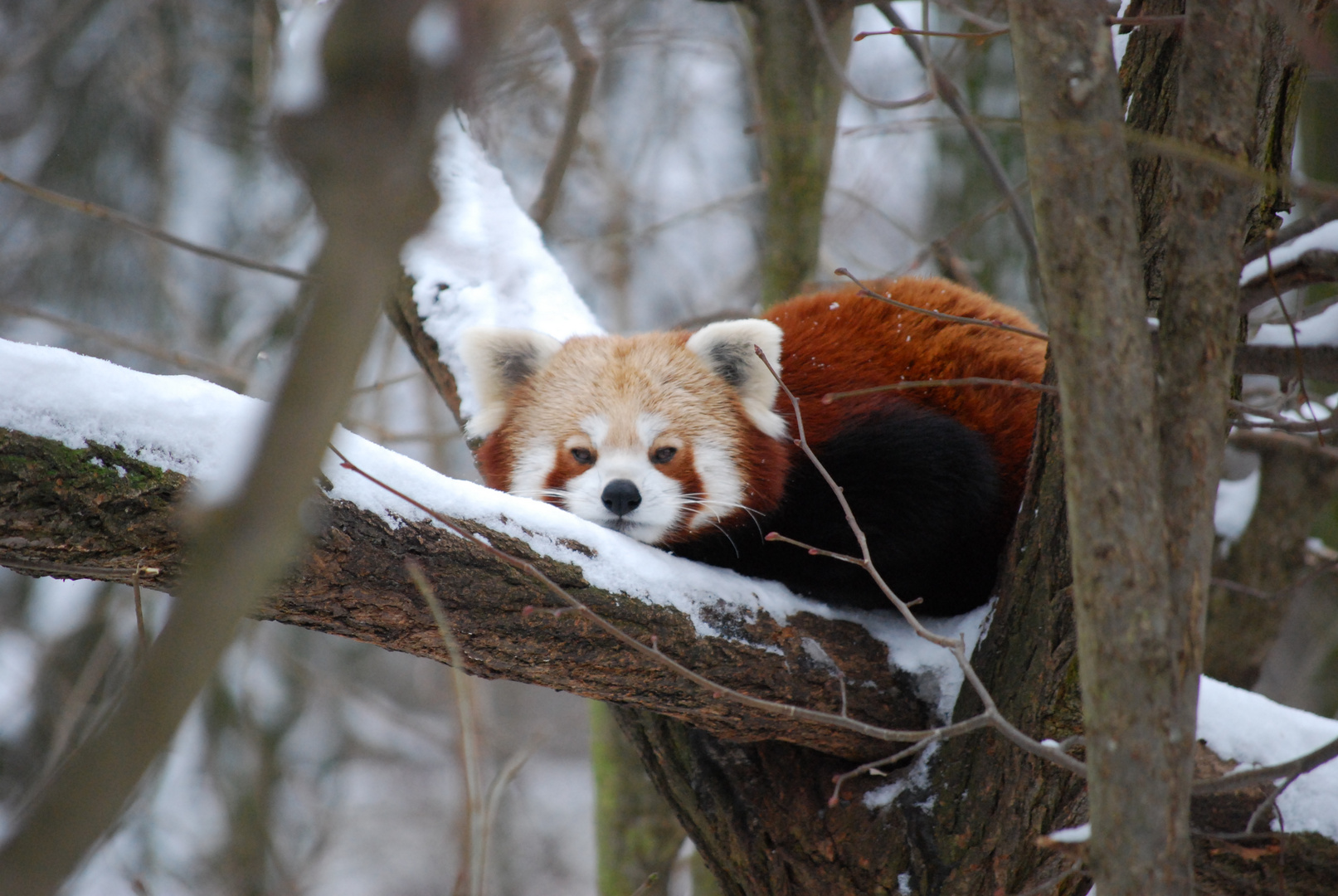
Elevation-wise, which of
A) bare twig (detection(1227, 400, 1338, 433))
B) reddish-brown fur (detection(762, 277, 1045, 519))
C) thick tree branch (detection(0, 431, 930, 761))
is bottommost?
thick tree branch (detection(0, 431, 930, 761))

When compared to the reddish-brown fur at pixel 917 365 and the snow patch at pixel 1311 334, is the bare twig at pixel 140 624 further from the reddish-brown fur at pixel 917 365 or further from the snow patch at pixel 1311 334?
the snow patch at pixel 1311 334

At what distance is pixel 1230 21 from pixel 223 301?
745 centimetres

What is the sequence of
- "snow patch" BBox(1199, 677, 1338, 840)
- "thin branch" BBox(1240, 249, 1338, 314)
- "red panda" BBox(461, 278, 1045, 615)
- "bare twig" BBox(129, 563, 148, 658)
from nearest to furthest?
"bare twig" BBox(129, 563, 148, 658) → "thin branch" BBox(1240, 249, 1338, 314) → "snow patch" BBox(1199, 677, 1338, 840) → "red panda" BBox(461, 278, 1045, 615)

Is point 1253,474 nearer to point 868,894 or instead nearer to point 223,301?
point 868,894

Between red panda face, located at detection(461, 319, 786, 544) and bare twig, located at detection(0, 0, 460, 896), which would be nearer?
bare twig, located at detection(0, 0, 460, 896)

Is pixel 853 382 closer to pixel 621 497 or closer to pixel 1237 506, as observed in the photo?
pixel 621 497

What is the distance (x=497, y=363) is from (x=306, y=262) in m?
1.40

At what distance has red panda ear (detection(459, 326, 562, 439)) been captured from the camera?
3129 millimetres

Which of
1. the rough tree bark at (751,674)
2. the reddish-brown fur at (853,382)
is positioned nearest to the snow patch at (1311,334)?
the rough tree bark at (751,674)

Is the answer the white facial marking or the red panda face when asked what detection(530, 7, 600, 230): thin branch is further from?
the white facial marking

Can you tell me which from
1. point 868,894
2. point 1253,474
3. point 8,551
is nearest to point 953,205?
point 1253,474

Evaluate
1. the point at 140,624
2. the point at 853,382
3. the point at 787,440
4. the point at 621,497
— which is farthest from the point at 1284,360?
the point at 140,624

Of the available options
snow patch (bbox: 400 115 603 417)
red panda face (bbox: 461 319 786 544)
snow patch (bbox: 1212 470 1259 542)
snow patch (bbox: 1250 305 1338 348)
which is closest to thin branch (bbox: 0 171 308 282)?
red panda face (bbox: 461 319 786 544)

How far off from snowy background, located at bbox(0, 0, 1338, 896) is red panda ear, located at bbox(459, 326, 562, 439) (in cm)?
40
